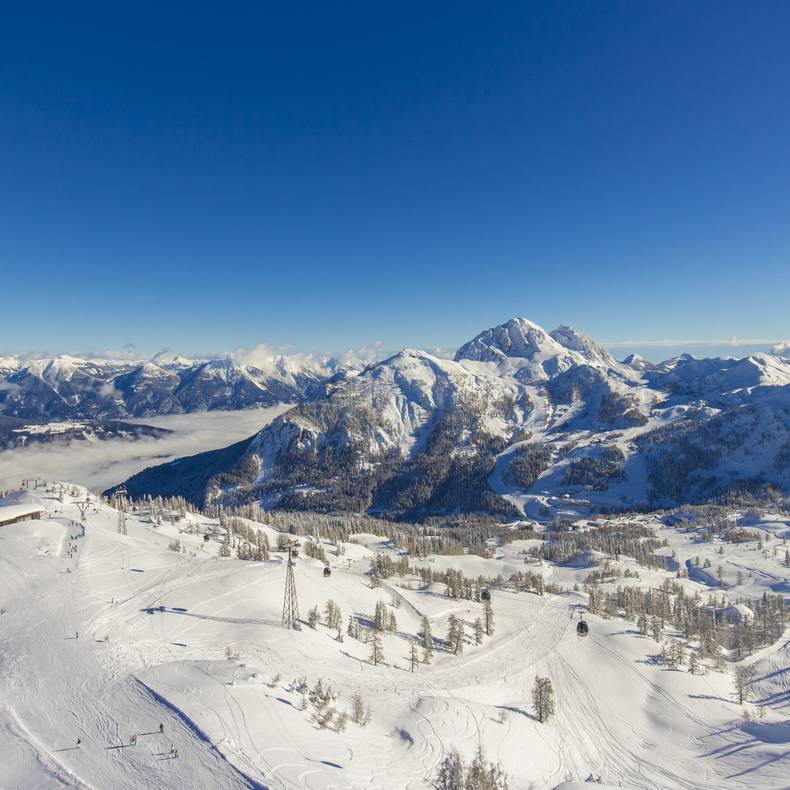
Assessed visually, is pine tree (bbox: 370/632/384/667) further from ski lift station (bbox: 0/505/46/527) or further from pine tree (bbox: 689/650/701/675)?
ski lift station (bbox: 0/505/46/527)

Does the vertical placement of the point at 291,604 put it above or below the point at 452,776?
below


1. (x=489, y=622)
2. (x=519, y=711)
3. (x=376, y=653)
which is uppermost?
(x=376, y=653)

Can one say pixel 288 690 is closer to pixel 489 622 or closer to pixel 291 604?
pixel 291 604

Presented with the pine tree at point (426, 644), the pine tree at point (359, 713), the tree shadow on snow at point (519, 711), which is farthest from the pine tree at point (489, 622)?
the pine tree at point (359, 713)

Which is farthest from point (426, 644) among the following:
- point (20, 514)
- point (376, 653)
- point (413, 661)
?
point (20, 514)

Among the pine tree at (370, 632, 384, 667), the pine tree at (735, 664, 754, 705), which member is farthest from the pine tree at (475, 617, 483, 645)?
the pine tree at (735, 664, 754, 705)

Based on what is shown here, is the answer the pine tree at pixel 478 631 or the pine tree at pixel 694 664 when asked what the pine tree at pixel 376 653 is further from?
the pine tree at pixel 694 664
